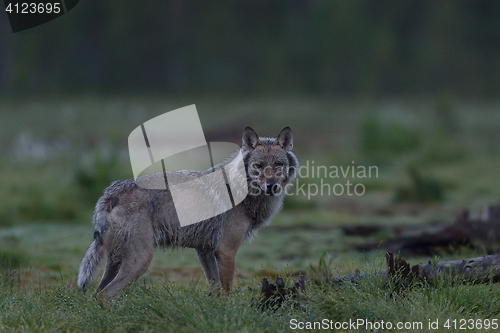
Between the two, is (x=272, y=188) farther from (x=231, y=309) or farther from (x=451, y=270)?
(x=451, y=270)

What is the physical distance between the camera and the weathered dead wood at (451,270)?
568cm

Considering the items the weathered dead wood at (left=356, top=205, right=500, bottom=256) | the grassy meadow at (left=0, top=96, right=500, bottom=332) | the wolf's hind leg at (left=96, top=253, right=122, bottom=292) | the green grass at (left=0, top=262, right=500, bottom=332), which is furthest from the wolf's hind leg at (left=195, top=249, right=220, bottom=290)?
the weathered dead wood at (left=356, top=205, right=500, bottom=256)

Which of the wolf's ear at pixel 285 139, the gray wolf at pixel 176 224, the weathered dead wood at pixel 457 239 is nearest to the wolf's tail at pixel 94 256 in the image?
the gray wolf at pixel 176 224

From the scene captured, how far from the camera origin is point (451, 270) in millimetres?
5828

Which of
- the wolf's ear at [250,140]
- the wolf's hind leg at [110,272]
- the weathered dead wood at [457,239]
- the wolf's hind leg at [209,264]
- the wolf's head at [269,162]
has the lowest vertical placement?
the weathered dead wood at [457,239]

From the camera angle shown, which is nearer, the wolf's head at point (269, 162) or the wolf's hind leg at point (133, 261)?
the wolf's hind leg at point (133, 261)

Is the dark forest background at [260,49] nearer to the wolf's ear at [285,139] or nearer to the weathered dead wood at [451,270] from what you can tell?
the wolf's ear at [285,139]

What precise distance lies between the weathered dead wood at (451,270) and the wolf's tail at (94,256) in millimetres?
2181

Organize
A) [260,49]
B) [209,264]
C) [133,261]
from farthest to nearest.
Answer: [260,49] → [209,264] → [133,261]

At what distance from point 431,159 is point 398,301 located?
13933mm

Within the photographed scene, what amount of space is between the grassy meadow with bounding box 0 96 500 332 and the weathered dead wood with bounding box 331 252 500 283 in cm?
9

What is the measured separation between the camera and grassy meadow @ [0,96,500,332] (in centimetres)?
509

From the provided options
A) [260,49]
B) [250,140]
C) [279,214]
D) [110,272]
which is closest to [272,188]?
[250,140]

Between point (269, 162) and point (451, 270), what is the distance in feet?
6.39
